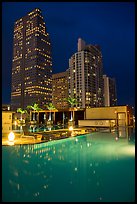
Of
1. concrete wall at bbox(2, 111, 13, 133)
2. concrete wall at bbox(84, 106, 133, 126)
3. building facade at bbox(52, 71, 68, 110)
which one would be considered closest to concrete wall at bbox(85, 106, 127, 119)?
concrete wall at bbox(84, 106, 133, 126)

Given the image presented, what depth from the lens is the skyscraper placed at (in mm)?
101625

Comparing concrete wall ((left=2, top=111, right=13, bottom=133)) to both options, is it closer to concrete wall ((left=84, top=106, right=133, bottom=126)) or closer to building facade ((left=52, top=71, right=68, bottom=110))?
concrete wall ((left=84, top=106, right=133, bottom=126))

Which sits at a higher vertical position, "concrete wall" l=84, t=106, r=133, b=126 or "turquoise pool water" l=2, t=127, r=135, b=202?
"concrete wall" l=84, t=106, r=133, b=126

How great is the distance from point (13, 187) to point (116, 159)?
3845 mm

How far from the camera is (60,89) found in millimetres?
106062

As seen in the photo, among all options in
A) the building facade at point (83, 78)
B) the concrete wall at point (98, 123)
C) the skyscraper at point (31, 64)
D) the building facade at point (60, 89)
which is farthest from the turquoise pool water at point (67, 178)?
the building facade at point (60, 89)

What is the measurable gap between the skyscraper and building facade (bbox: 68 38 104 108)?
1695 centimetres

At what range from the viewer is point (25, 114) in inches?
1230

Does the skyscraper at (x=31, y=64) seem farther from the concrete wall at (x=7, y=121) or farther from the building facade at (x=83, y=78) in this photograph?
the concrete wall at (x=7, y=121)

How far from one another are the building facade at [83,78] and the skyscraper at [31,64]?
16952 mm

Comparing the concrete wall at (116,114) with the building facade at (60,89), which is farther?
the building facade at (60,89)

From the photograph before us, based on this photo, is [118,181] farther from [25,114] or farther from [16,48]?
[16,48]

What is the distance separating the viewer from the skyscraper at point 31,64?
10162cm

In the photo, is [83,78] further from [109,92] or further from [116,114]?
[116,114]
